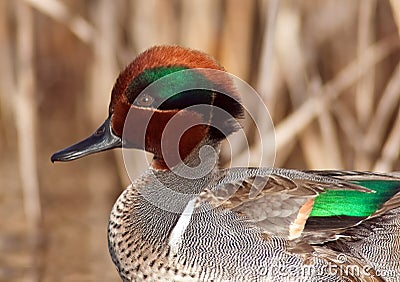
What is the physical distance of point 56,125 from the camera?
7410 millimetres

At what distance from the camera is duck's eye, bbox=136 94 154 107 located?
344cm

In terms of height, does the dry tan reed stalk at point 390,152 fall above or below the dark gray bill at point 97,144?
below

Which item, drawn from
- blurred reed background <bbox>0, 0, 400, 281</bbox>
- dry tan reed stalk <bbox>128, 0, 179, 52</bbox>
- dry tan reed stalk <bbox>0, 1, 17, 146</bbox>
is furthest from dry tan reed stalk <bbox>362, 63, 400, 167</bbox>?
dry tan reed stalk <bbox>0, 1, 17, 146</bbox>

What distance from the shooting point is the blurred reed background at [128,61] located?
490 centimetres

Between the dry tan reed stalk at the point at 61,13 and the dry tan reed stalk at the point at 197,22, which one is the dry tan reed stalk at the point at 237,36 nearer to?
the dry tan reed stalk at the point at 197,22

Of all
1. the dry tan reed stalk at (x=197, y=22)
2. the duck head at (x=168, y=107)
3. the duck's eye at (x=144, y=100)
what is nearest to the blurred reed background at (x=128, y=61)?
the dry tan reed stalk at (x=197, y=22)

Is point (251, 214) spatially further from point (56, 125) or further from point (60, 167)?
point (56, 125)

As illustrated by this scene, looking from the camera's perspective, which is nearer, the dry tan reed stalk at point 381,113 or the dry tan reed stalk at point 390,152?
the dry tan reed stalk at point 390,152

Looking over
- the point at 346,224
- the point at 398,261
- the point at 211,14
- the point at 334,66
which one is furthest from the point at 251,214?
the point at 334,66

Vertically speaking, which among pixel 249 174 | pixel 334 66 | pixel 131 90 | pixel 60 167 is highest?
pixel 131 90

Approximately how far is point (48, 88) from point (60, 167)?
3.62 ft

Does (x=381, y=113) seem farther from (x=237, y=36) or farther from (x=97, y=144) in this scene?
(x=97, y=144)

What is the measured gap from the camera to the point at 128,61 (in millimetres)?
5207

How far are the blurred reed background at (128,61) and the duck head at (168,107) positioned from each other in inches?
30.2
